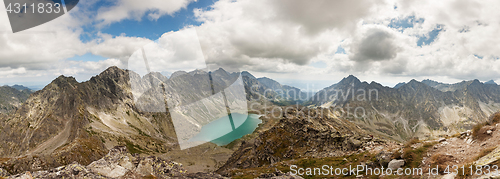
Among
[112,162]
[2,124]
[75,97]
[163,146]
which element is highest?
[75,97]

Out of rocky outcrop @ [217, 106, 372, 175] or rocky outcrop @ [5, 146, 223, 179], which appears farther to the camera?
rocky outcrop @ [217, 106, 372, 175]

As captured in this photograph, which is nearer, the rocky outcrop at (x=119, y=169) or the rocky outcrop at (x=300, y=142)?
the rocky outcrop at (x=119, y=169)

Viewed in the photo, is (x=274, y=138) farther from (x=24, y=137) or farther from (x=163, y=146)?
(x=24, y=137)

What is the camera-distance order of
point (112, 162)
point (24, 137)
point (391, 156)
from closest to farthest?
point (112, 162)
point (391, 156)
point (24, 137)

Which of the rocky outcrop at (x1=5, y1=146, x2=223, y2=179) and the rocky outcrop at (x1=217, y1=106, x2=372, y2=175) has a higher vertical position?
the rocky outcrop at (x1=5, y1=146, x2=223, y2=179)

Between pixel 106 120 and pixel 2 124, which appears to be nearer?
pixel 2 124

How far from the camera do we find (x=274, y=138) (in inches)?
2277

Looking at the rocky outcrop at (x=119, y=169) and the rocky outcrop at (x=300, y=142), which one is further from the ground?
the rocky outcrop at (x=119, y=169)

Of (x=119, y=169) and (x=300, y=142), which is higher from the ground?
(x=119, y=169)

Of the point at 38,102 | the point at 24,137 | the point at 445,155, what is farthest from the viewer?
the point at 38,102

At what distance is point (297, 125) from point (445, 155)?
43.0 meters

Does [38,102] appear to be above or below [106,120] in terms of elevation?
above

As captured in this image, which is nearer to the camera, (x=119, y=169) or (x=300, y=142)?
(x=119, y=169)

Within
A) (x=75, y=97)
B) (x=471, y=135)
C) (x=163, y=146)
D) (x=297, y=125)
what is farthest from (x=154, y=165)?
(x=75, y=97)
